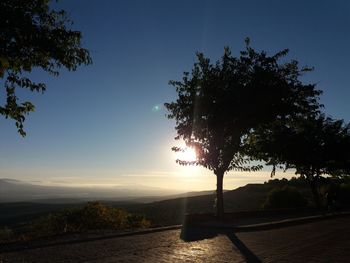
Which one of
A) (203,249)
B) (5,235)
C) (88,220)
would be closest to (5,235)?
(5,235)

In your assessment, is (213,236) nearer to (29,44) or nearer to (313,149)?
(29,44)

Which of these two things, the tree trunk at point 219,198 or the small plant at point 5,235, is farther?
the tree trunk at point 219,198

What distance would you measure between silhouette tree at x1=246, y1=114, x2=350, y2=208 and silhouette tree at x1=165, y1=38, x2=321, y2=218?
968 centimetres

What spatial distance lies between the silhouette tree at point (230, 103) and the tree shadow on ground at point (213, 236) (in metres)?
4.40

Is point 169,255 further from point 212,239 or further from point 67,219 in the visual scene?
point 67,219

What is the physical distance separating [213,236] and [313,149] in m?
20.5

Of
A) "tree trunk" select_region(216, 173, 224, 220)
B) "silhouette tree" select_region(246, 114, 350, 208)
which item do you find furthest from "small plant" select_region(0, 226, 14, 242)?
"silhouette tree" select_region(246, 114, 350, 208)

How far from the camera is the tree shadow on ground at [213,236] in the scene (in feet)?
37.7

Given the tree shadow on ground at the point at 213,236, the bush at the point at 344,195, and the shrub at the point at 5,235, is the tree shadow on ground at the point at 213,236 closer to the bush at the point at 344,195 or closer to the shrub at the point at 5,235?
the shrub at the point at 5,235

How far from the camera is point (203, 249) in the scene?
41.0 feet

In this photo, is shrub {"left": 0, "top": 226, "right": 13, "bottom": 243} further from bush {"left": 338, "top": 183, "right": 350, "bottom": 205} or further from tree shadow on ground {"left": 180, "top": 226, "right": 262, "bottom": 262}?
bush {"left": 338, "top": 183, "right": 350, "bottom": 205}

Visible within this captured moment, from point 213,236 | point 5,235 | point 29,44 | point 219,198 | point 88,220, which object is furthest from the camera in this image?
point 219,198

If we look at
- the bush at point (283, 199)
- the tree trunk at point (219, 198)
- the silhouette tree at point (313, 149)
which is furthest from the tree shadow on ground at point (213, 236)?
the bush at point (283, 199)

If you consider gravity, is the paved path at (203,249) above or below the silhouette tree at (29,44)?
below
